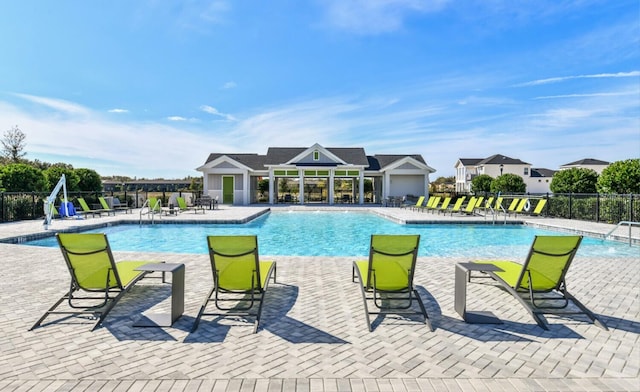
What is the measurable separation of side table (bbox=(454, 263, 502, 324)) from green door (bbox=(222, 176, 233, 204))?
25488 mm

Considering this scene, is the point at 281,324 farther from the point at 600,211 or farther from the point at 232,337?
the point at 600,211

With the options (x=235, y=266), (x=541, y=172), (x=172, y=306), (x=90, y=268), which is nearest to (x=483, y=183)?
(x=541, y=172)

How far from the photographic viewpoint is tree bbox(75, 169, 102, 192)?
21969mm

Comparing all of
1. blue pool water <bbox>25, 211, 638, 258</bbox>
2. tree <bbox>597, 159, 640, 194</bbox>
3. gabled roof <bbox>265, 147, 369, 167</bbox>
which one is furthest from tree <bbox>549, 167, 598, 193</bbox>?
gabled roof <bbox>265, 147, 369, 167</bbox>

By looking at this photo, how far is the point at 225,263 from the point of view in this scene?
389 centimetres

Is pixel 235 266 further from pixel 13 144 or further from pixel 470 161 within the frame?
pixel 470 161

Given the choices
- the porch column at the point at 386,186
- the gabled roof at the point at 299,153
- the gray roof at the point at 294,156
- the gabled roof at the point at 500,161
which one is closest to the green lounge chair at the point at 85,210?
the gray roof at the point at 294,156

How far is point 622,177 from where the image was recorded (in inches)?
595

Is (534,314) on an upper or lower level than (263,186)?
lower

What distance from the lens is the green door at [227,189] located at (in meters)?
28.0

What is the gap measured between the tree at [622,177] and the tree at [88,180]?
2853cm

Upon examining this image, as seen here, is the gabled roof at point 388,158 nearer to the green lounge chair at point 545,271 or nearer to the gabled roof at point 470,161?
the green lounge chair at point 545,271

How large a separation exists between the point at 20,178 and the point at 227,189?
12.8 metres

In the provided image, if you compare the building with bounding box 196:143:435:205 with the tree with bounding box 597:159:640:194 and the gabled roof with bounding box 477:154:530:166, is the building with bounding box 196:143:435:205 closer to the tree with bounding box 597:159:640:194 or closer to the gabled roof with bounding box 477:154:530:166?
the tree with bounding box 597:159:640:194
